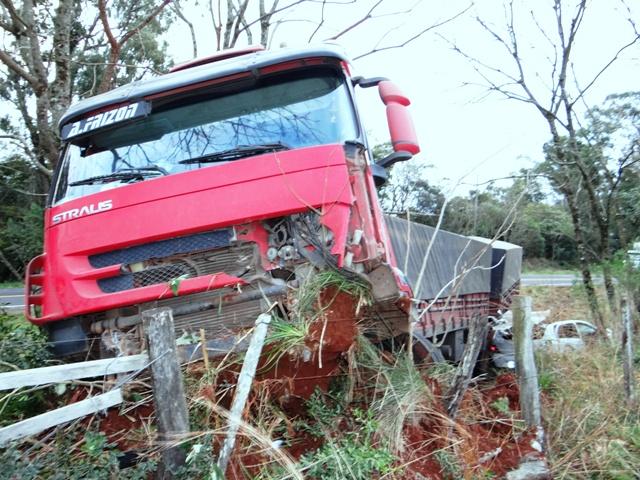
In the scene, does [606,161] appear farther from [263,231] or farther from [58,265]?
[58,265]

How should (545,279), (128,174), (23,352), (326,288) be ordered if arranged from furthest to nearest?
(545,279) → (23,352) → (128,174) → (326,288)

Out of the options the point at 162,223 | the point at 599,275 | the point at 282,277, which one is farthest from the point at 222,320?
the point at 599,275

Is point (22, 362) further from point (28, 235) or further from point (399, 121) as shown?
point (28, 235)

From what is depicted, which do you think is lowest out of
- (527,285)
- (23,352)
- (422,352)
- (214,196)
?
(527,285)

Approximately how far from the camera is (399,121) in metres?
4.52

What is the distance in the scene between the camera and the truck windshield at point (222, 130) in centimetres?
423

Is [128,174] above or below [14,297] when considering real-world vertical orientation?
above

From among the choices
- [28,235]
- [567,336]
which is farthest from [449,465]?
[28,235]

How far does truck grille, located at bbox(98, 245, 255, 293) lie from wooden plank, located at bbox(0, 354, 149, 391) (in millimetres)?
710

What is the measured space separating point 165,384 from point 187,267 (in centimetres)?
106

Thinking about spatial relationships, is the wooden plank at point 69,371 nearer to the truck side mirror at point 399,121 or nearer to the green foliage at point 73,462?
the green foliage at point 73,462

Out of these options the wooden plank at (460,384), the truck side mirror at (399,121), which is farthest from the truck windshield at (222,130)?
the wooden plank at (460,384)

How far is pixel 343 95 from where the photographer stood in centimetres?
441

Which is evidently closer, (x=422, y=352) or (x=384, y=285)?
(x=384, y=285)
